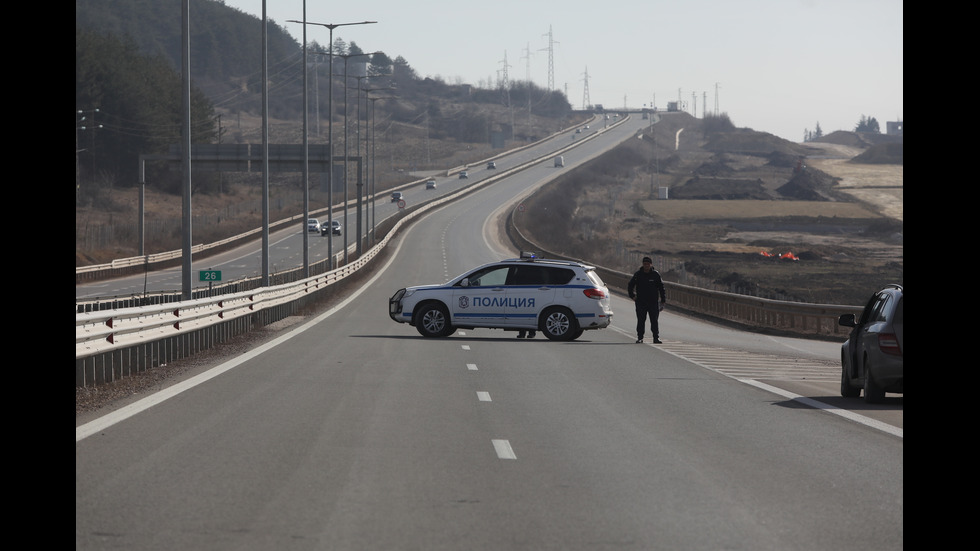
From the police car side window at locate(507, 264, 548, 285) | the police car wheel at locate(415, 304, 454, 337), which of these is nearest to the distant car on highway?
the police car wheel at locate(415, 304, 454, 337)

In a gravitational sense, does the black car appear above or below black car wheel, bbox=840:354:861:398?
above

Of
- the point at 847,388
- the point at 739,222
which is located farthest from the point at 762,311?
the point at 739,222

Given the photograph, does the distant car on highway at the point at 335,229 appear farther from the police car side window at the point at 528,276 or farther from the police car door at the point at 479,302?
the police car side window at the point at 528,276

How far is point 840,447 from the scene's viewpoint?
11.8 m

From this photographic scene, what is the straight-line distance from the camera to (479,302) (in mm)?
28844

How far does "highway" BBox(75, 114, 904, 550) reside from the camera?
791 centimetres

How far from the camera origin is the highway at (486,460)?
791 cm

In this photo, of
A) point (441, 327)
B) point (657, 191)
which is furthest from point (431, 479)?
point (657, 191)

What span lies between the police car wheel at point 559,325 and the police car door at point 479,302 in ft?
3.09

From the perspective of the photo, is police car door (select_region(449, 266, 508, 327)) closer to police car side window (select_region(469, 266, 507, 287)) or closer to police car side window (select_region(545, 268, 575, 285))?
police car side window (select_region(469, 266, 507, 287))

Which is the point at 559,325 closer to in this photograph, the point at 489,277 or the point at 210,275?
the point at 489,277

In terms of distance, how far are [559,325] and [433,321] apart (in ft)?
8.94
